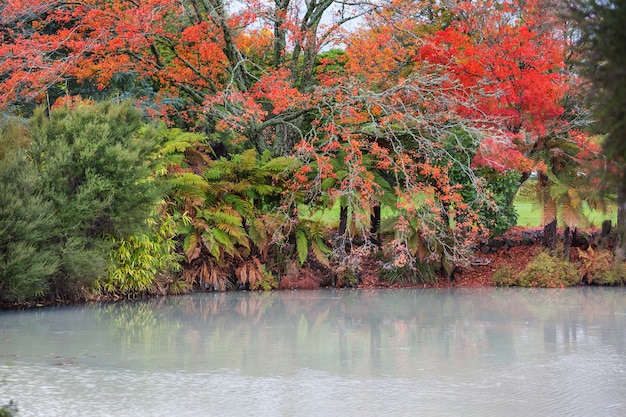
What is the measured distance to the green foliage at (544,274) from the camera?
14297mm

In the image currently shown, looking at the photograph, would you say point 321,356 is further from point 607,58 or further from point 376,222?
point 376,222

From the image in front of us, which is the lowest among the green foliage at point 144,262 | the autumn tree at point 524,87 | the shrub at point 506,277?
the shrub at point 506,277

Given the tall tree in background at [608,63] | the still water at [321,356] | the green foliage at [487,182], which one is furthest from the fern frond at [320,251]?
the tall tree in background at [608,63]

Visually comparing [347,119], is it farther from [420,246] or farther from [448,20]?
[448,20]

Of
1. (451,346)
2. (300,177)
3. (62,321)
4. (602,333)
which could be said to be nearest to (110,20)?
(300,177)

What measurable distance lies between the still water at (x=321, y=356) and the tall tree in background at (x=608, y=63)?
3486mm

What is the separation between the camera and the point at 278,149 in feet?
53.0

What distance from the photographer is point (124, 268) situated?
1262 cm

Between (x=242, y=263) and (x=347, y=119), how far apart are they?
341cm

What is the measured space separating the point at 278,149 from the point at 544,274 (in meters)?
5.77

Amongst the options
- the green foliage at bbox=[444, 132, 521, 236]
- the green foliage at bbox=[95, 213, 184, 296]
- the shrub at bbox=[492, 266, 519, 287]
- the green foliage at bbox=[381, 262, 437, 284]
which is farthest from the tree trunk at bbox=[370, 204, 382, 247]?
the green foliage at bbox=[95, 213, 184, 296]

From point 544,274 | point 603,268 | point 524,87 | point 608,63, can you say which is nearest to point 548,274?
point 544,274

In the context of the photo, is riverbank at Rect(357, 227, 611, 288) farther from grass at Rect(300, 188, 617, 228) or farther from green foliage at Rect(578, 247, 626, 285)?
grass at Rect(300, 188, 617, 228)

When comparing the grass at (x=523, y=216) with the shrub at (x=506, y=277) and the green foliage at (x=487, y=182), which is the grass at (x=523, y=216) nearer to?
the green foliage at (x=487, y=182)
